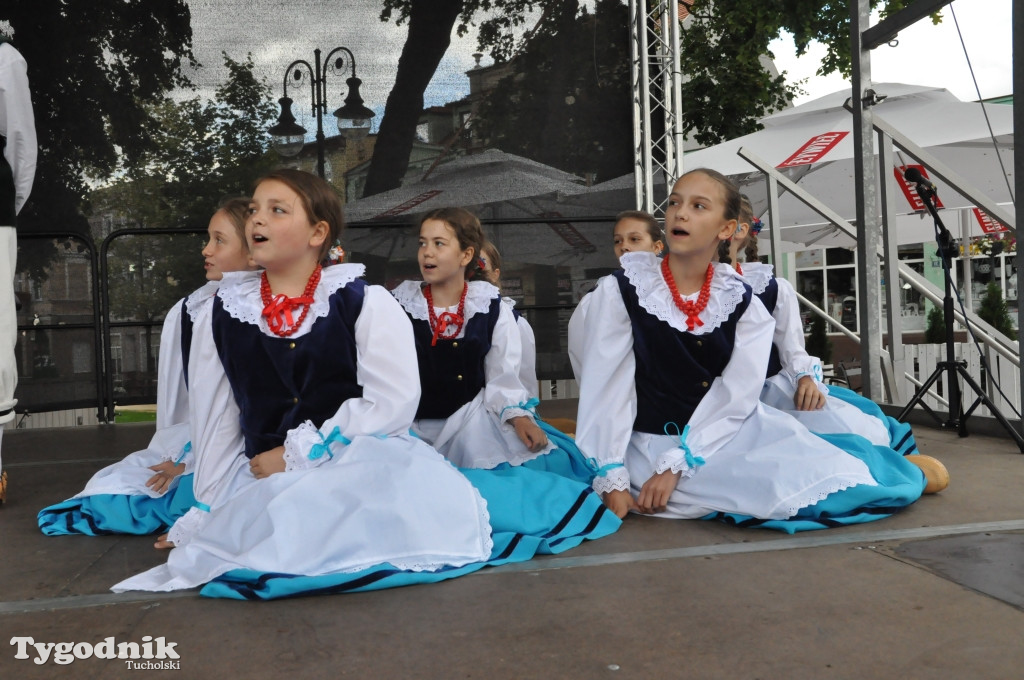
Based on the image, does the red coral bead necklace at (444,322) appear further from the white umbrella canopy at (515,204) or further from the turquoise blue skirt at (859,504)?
the white umbrella canopy at (515,204)

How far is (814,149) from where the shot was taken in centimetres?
799

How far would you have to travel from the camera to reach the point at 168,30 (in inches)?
269

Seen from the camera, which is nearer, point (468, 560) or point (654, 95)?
point (468, 560)

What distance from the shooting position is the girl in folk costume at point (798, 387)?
3479 millimetres

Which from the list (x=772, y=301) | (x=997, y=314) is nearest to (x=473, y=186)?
(x=772, y=301)

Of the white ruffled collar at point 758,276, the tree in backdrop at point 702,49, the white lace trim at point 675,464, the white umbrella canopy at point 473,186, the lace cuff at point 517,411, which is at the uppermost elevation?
the tree in backdrop at point 702,49

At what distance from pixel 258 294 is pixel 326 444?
0.48m

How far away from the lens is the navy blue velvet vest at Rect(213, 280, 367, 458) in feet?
8.22

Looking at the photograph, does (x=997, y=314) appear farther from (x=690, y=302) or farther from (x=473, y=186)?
(x=690, y=302)

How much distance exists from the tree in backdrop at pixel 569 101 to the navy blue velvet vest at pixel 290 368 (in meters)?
4.81

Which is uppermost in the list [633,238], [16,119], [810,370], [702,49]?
[702,49]

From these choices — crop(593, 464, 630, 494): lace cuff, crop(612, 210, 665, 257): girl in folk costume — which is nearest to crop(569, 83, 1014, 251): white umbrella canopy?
crop(612, 210, 665, 257): girl in folk costume

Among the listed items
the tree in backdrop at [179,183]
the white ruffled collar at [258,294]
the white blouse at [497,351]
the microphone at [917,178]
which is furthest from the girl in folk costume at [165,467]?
the tree in backdrop at [179,183]

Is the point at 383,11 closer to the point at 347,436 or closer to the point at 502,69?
the point at 502,69
